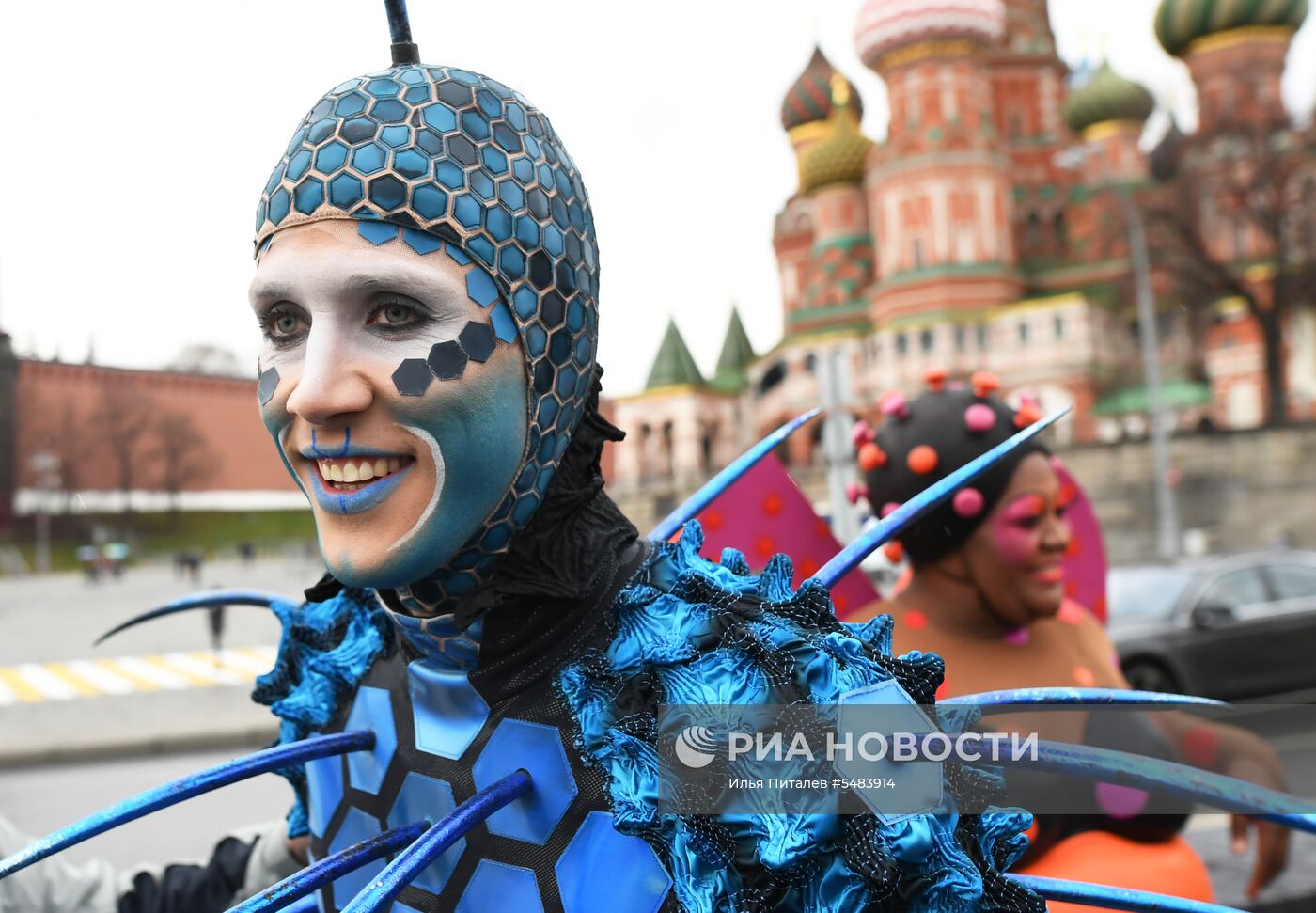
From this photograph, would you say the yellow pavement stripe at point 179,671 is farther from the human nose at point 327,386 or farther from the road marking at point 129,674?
the human nose at point 327,386

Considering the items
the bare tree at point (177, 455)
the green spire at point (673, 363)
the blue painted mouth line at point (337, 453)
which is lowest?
the blue painted mouth line at point (337, 453)

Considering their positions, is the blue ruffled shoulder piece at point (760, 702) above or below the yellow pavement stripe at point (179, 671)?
above

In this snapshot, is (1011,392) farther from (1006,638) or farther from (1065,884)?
(1065,884)

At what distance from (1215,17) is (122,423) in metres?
29.0

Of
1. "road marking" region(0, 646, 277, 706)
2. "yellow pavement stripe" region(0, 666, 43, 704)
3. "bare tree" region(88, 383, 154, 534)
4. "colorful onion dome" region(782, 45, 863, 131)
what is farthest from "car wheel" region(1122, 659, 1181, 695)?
"colorful onion dome" region(782, 45, 863, 131)

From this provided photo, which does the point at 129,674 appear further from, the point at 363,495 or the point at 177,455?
the point at 177,455

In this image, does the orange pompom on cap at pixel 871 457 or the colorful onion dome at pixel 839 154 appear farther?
the colorful onion dome at pixel 839 154

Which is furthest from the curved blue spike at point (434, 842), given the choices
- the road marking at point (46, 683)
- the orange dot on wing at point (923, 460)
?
the road marking at point (46, 683)

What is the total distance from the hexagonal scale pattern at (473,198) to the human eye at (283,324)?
3.9 inches

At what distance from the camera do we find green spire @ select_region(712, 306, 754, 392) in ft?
122

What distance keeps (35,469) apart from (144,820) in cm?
2496

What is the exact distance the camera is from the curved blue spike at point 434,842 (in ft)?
4.05

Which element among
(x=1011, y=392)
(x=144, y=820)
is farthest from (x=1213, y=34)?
(x=144, y=820)

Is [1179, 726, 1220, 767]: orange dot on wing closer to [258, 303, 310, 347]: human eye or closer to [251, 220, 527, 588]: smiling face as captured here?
[251, 220, 527, 588]: smiling face
